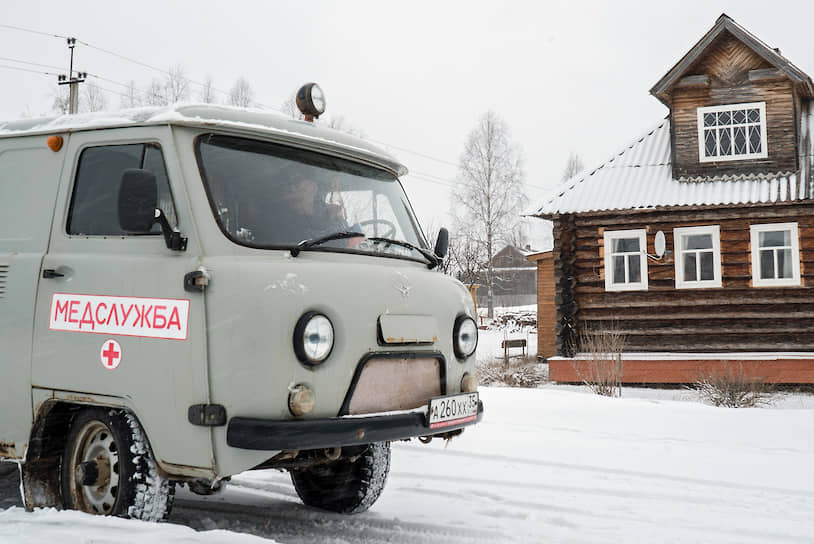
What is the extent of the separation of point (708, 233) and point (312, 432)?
1387cm

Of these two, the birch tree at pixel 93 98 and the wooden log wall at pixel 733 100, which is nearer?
the wooden log wall at pixel 733 100

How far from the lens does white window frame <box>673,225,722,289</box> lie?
15.4 meters

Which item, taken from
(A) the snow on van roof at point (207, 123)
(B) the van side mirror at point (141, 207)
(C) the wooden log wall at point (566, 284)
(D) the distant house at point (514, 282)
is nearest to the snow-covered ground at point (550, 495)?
(B) the van side mirror at point (141, 207)

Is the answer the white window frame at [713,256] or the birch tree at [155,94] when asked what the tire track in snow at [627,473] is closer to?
the white window frame at [713,256]

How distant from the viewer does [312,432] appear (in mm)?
3369

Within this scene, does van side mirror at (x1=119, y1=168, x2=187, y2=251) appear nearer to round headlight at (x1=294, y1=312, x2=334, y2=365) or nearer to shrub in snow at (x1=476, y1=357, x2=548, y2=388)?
round headlight at (x1=294, y1=312, x2=334, y2=365)

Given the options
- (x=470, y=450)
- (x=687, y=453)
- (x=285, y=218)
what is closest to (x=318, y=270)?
(x=285, y=218)

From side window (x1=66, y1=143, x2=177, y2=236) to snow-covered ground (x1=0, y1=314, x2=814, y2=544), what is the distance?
1.46 metres

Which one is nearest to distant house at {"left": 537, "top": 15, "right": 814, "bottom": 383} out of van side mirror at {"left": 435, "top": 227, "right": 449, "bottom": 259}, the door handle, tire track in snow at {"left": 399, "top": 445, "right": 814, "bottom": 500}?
tire track in snow at {"left": 399, "top": 445, "right": 814, "bottom": 500}

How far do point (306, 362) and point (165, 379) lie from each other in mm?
657

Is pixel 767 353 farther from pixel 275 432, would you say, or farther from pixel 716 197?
pixel 275 432

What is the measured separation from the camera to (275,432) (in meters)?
3.29

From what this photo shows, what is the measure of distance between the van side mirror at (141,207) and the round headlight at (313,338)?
2.27 ft

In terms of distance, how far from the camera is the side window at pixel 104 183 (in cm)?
382
